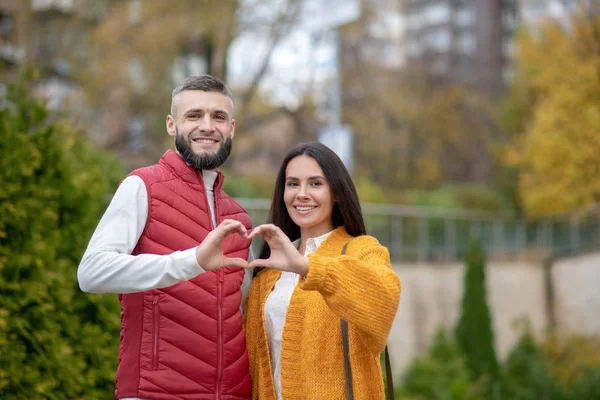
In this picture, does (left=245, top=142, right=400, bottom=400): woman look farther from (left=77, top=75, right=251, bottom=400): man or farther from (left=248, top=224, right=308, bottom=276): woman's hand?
(left=77, top=75, right=251, bottom=400): man

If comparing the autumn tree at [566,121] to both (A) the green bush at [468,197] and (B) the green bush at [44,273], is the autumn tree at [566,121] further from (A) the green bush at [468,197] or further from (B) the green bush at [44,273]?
(B) the green bush at [44,273]

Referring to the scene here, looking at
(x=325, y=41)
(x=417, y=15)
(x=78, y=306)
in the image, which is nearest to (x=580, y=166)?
(x=325, y=41)

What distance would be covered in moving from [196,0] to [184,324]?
55.4ft

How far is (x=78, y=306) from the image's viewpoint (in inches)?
190

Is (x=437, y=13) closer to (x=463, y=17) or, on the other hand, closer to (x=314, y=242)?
(x=463, y=17)

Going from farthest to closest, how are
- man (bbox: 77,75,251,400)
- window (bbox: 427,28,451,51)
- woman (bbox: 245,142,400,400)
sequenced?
window (bbox: 427,28,451,51)
woman (bbox: 245,142,400,400)
man (bbox: 77,75,251,400)

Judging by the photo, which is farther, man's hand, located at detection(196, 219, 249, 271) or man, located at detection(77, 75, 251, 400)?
man, located at detection(77, 75, 251, 400)

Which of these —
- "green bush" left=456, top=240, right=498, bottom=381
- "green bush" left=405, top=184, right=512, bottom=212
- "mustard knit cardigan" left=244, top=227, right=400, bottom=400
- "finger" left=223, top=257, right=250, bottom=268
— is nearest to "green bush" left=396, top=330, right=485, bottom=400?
"green bush" left=456, top=240, right=498, bottom=381

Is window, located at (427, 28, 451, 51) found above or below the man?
above

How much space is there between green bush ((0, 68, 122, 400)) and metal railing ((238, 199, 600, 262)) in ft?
38.6

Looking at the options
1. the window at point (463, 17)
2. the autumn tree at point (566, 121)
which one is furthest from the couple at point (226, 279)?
the window at point (463, 17)

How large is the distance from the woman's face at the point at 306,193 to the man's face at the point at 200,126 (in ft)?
1.30

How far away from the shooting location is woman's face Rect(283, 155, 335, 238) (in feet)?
11.5

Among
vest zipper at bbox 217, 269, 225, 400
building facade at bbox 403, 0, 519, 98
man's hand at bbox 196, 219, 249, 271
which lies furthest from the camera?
building facade at bbox 403, 0, 519, 98
